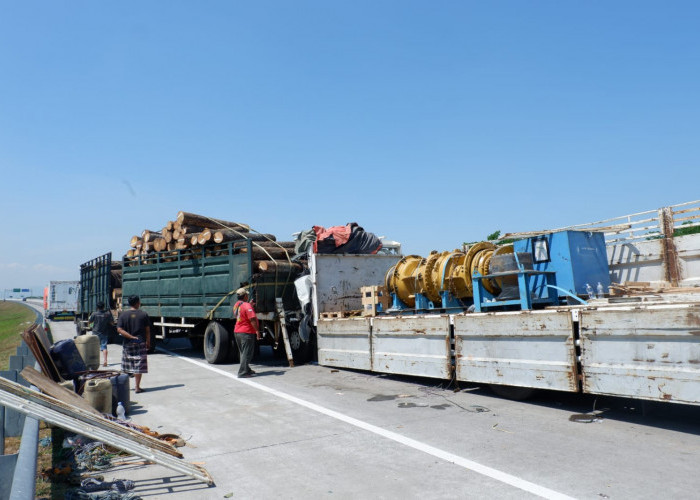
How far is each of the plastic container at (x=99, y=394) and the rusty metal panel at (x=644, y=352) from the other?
5762mm

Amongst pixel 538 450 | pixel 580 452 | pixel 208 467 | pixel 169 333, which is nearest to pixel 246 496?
pixel 208 467

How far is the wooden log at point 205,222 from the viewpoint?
42.9 feet

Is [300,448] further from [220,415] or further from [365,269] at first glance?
[365,269]

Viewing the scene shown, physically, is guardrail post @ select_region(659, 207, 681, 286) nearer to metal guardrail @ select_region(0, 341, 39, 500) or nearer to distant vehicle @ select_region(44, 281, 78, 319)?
metal guardrail @ select_region(0, 341, 39, 500)

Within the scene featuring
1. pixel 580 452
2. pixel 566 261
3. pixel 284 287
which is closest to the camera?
pixel 580 452

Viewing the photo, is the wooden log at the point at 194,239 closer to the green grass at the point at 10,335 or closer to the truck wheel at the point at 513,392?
the green grass at the point at 10,335

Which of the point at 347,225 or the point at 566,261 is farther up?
the point at 347,225

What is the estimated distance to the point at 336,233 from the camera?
11.3 meters

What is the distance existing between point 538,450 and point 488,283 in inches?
136

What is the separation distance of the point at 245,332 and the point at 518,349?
539cm

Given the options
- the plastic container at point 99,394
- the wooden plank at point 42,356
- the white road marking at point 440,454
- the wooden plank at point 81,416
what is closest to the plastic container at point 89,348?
the wooden plank at point 42,356

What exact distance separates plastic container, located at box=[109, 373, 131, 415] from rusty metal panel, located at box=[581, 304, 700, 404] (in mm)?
5882

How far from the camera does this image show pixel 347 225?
11.7m

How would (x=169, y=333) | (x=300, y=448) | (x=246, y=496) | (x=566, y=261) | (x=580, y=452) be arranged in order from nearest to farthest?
(x=246, y=496), (x=580, y=452), (x=300, y=448), (x=566, y=261), (x=169, y=333)
